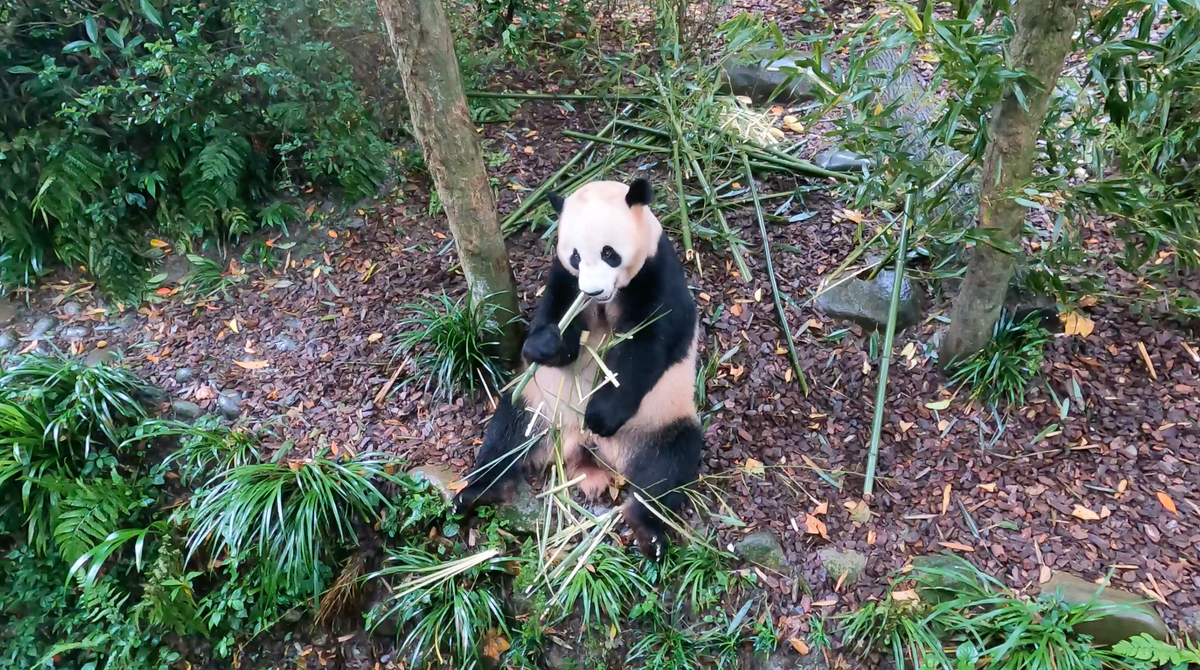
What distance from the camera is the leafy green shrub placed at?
11.6 ft

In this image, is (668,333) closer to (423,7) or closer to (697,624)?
(697,624)

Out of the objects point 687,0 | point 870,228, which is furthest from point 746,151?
point 687,0

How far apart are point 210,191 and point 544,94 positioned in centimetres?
212

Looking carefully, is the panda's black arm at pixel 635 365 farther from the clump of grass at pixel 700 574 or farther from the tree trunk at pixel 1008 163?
the tree trunk at pixel 1008 163

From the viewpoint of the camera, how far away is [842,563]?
9.70ft

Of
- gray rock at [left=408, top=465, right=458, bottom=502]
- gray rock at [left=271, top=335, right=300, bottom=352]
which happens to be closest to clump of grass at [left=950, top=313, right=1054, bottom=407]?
gray rock at [left=408, top=465, right=458, bottom=502]

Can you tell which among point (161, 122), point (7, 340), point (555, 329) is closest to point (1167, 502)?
point (555, 329)

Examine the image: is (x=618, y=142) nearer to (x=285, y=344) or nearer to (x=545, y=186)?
(x=545, y=186)

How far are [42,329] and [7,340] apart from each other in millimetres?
167

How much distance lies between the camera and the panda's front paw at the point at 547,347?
2848mm

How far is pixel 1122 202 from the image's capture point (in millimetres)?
2547

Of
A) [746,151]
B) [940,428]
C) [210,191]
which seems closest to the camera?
[940,428]

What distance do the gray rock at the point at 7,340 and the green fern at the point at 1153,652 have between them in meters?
5.26

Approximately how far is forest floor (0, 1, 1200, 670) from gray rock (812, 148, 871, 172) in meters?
0.32
